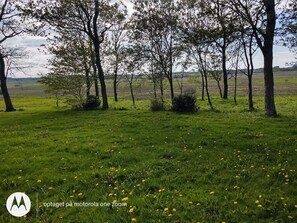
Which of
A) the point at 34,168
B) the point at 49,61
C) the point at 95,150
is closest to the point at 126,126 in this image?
the point at 95,150

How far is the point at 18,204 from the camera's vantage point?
4914 millimetres

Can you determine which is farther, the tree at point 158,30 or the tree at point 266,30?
the tree at point 158,30

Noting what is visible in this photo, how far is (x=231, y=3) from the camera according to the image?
15109mm

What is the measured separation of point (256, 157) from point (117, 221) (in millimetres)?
4922

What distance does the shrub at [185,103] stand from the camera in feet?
59.3

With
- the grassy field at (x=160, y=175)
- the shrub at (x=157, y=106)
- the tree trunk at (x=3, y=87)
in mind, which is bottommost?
the grassy field at (x=160, y=175)

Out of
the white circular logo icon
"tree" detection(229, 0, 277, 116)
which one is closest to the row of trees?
"tree" detection(229, 0, 277, 116)

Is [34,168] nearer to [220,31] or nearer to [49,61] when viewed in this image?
[220,31]

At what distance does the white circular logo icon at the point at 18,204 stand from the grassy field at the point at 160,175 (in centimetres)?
11

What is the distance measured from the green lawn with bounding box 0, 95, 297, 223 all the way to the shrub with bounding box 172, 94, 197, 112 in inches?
288

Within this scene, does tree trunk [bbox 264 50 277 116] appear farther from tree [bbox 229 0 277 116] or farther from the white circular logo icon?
the white circular logo icon

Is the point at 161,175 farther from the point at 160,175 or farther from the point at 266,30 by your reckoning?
the point at 266,30

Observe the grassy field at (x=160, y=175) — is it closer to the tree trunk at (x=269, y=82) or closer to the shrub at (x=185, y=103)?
the tree trunk at (x=269, y=82)

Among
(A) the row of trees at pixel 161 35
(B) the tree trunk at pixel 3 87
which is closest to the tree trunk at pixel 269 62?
(A) the row of trees at pixel 161 35
